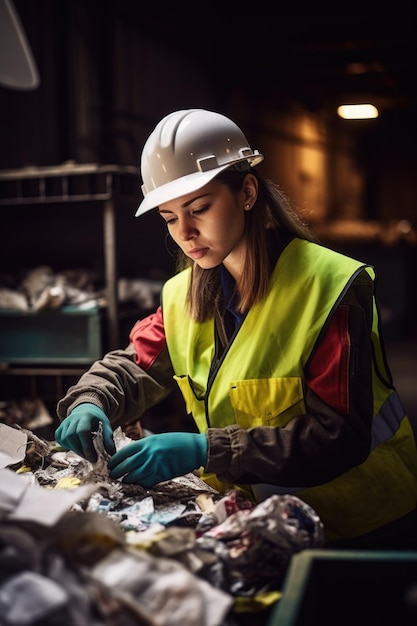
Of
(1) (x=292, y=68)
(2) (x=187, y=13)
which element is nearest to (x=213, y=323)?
(2) (x=187, y=13)

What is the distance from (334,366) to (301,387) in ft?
0.40

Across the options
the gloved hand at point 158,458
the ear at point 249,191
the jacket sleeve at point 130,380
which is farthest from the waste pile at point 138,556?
the ear at point 249,191

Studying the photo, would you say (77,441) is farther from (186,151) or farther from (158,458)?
(186,151)

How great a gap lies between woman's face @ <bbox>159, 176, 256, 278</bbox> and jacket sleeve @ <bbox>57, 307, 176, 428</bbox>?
17.6 inches

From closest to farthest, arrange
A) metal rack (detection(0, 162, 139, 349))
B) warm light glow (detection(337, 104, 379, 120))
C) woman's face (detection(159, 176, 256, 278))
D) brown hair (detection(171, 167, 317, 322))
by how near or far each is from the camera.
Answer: woman's face (detection(159, 176, 256, 278)) → brown hair (detection(171, 167, 317, 322)) → metal rack (detection(0, 162, 139, 349)) → warm light glow (detection(337, 104, 379, 120))

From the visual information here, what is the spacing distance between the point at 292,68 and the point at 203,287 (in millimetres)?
8223

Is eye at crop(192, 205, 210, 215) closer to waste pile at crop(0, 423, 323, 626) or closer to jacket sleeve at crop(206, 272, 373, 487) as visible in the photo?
jacket sleeve at crop(206, 272, 373, 487)

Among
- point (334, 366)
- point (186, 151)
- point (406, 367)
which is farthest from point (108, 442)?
point (406, 367)

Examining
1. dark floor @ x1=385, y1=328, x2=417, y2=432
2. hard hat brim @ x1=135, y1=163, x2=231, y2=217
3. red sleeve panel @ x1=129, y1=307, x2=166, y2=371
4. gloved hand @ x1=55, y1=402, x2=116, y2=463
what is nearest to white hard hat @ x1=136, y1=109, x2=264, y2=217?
hard hat brim @ x1=135, y1=163, x2=231, y2=217

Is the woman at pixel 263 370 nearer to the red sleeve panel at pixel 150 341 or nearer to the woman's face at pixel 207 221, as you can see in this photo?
the woman's face at pixel 207 221

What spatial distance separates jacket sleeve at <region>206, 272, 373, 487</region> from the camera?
7.24 feet

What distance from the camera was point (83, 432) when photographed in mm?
2324

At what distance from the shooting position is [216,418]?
8.23 ft

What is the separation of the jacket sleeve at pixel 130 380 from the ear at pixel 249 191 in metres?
0.57
